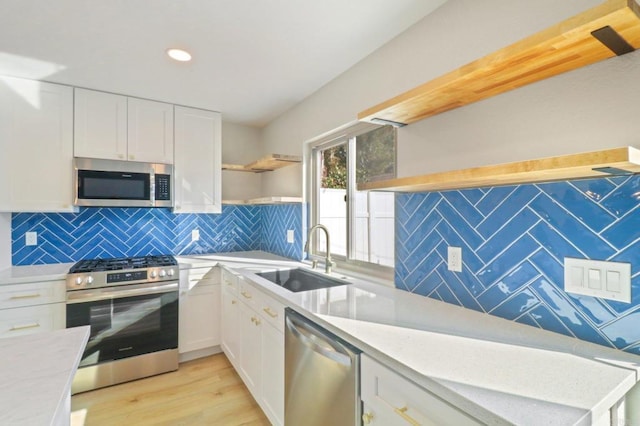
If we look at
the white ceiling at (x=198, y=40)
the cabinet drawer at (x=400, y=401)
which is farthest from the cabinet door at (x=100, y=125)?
the cabinet drawer at (x=400, y=401)

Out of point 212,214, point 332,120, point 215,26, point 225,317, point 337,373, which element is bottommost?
point 225,317

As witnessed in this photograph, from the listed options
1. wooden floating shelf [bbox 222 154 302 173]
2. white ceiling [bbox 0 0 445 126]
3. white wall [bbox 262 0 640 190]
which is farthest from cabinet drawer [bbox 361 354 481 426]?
wooden floating shelf [bbox 222 154 302 173]

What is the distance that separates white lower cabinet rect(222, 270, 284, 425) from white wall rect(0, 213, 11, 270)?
5.42 ft

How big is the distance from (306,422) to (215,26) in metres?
2.07

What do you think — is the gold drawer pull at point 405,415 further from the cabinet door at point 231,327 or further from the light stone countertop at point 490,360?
the cabinet door at point 231,327

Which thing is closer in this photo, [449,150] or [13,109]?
[449,150]

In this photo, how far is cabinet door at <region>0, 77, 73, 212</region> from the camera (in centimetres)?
226

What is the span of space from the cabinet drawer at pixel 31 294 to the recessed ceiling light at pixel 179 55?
1.78m

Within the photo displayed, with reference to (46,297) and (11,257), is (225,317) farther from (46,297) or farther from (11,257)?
(11,257)

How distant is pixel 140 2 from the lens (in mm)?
1492

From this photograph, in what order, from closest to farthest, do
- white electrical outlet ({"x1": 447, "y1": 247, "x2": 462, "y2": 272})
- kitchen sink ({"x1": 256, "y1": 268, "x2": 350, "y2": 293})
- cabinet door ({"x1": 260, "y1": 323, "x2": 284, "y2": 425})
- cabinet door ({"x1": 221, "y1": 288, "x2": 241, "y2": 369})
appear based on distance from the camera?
white electrical outlet ({"x1": 447, "y1": 247, "x2": 462, "y2": 272}) → cabinet door ({"x1": 260, "y1": 323, "x2": 284, "y2": 425}) → kitchen sink ({"x1": 256, "y1": 268, "x2": 350, "y2": 293}) → cabinet door ({"x1": 221, "y1": 288, "x2": 241, "y2": 369})

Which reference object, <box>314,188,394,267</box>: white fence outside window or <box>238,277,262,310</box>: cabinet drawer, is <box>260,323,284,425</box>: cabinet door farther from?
<box>314,188,394,267</box>: white fence outside window

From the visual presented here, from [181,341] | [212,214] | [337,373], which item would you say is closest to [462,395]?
[337,373]

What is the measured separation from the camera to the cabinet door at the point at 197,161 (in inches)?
114
